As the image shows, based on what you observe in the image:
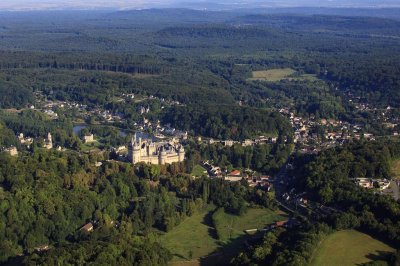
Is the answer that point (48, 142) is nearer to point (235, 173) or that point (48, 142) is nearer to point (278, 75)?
point (235, 173)

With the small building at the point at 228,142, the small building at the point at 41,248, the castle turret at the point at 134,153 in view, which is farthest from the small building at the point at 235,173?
the small building at the point at 41,248

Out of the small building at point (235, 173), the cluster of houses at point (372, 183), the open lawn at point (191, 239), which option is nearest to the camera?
the open lawn at point (191, 239)

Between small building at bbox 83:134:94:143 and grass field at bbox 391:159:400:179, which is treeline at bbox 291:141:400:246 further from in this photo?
small building at bbox 83:134:94:143

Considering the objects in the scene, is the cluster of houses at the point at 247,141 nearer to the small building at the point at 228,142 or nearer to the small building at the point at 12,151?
the small building at the point at 228,142

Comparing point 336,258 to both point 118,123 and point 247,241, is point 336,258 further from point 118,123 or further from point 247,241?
point 118,123

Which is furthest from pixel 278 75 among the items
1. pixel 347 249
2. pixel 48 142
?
pixel 347 249

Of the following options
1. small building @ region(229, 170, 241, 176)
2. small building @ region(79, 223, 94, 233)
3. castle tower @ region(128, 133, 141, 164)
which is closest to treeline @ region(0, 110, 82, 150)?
castle tower @ region(128, 133, 141, 164)
